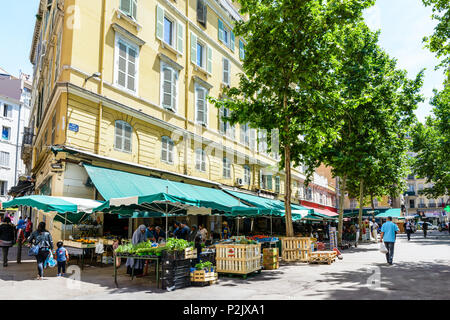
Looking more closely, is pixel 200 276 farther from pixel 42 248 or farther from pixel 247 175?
pixel 247 175

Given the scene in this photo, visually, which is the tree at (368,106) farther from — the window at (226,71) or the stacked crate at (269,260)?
the stacked crate at (269,260)

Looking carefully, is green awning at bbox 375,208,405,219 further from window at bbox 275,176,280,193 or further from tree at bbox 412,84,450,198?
window at bbox 275,176,280,193

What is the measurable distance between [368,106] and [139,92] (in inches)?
521

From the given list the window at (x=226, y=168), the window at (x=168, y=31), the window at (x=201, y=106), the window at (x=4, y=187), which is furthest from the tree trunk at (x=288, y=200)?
the window at (x=4, y=187)

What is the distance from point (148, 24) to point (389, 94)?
14.8m

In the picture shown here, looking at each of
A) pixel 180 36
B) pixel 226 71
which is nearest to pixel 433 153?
pixel 226 71

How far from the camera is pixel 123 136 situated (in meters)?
15.4

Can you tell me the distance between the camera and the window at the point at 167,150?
17547 millimetres

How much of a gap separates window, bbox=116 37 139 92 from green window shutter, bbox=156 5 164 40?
6.31 feet

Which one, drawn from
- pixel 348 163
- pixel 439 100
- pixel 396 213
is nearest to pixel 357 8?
pixel 348 163

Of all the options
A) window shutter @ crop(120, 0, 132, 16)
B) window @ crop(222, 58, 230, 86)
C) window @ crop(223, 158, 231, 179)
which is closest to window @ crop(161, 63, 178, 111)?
window shutter @ crop(120, 0, 132, 16)

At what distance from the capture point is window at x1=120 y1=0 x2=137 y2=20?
A: 15813 mm

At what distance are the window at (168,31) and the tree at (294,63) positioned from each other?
5.35 metres
